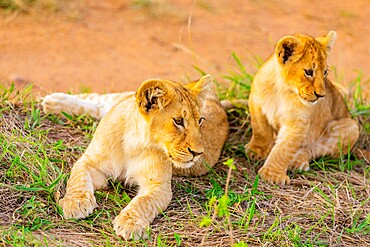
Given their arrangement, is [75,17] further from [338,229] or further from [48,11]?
[338,229]

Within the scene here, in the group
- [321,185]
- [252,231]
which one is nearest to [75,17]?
[321,185]

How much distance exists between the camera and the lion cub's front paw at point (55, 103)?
7031 mm

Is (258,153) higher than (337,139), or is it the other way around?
(337,139)

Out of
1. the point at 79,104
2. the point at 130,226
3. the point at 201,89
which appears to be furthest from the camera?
the point at 79,104

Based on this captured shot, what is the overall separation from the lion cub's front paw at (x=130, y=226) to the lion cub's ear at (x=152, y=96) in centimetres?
70

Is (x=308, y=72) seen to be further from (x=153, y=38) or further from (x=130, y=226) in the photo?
(x=153, y=38)

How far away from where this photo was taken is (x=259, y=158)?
23.1ft

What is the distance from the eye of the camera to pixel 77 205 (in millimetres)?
5453

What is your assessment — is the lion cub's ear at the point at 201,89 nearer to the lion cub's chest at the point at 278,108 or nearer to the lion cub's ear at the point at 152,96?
the lion cub's ear at the point at 152,96

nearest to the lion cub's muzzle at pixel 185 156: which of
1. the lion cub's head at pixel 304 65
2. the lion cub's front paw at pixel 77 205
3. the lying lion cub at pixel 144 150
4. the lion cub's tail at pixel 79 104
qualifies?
the lying lion cub at pixel 144 150

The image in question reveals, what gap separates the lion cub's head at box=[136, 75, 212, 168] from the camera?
17.7 ft

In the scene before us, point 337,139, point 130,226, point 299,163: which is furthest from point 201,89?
point 337,139

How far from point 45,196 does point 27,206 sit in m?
0.21

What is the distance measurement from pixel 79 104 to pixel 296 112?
186cm
